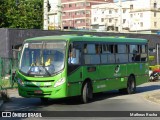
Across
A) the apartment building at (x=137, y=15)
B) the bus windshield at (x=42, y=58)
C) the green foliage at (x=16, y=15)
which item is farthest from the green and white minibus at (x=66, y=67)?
the apartment building at (x=137, y=15)

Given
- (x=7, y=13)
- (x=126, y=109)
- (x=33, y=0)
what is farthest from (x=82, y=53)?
(x=33, y=0)

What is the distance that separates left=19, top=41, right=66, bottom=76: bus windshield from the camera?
17.3 metres

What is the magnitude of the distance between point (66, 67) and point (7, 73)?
1094 centimetres

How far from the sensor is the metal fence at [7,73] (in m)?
26.8

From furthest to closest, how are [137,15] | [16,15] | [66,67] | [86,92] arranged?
[137,15]
[16,15]
[86,92]
[66,67]

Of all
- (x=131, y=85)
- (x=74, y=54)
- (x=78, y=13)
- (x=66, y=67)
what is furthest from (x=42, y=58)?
(x=78, y=13)

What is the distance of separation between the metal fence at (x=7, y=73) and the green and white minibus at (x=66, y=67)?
7.99 metres

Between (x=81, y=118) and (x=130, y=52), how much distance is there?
10641mm

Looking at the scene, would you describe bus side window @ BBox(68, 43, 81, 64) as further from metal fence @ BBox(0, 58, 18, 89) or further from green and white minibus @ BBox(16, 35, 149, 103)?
metal fence @ BBox(0, 58, 18, 89)

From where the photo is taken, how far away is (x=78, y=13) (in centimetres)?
14975

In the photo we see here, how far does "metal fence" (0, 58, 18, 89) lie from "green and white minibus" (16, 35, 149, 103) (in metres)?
7.99

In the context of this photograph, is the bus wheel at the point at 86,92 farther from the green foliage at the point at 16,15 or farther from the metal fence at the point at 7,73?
the green foliage at the point at 16,15

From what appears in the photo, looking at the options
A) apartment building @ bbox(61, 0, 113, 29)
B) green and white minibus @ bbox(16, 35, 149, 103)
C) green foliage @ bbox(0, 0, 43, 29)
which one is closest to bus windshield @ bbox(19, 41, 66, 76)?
green and white minibus @ bbox(16, 35, 149, 103)

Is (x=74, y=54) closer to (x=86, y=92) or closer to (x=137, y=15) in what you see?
(x=86, y=92)
